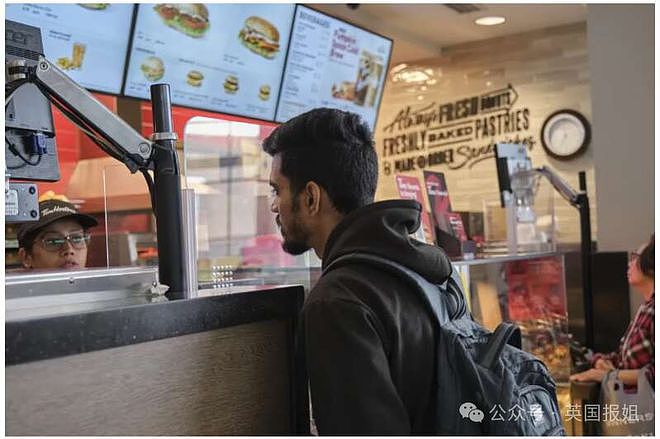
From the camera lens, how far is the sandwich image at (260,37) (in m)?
3.96

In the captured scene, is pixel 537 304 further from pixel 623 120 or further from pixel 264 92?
pixel 264 92

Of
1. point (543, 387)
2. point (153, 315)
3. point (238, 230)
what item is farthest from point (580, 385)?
point (153, 315)

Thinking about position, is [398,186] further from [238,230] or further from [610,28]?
[610,28]

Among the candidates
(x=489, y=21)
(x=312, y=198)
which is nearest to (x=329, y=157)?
(x=312, y=198)

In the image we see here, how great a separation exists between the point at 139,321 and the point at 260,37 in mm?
3075

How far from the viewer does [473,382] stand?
1310 mm

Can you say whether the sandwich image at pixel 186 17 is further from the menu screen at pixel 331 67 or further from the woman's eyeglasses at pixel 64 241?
the woman's eyeglasses at pixel 64 241

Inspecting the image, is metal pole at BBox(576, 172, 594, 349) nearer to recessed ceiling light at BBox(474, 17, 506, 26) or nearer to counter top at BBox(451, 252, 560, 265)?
counter top at BBox(451, 252, 560, 265)

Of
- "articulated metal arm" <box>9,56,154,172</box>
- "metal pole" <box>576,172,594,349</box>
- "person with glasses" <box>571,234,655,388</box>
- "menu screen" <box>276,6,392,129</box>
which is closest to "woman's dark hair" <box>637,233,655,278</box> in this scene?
"person with glasses" <box>571,234,655,388</box>

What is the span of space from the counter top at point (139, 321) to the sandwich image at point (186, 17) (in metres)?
2.44

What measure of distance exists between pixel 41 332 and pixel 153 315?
188 millimetres

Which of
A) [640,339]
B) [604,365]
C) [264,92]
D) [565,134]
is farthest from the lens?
[565,134]

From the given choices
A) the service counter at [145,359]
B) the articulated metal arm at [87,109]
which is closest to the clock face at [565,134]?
the service counter at [145,359]

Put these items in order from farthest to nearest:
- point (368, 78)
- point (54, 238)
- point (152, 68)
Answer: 1. point (368, 78)
2. point (152, 68)
3. point (54, 238)
